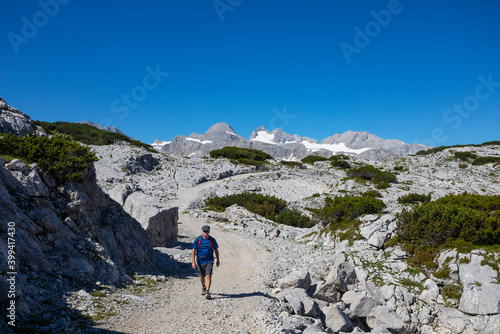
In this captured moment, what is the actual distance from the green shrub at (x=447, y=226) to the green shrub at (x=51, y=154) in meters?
17.1

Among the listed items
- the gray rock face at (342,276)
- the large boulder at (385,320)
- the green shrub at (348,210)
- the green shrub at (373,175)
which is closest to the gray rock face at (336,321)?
the large boulder at (385,320)

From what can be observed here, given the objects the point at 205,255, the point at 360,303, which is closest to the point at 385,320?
the point at 360,303

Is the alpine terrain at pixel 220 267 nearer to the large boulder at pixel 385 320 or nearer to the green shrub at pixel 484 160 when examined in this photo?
the large boulder at pixel 385 320

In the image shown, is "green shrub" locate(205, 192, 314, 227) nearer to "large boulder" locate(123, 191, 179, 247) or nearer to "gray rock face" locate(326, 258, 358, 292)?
"large boulder" locate(123, 191, 179, 247)

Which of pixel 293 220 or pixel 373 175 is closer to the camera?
pixel 293 220

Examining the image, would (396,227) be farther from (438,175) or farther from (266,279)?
(438,175)

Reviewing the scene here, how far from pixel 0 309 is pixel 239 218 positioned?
21815 millimetres

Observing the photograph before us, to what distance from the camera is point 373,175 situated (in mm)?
49625

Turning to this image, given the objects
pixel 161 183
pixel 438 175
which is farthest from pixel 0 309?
pixel 438 175

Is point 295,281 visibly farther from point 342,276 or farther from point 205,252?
point 205,252

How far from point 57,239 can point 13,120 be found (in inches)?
1321

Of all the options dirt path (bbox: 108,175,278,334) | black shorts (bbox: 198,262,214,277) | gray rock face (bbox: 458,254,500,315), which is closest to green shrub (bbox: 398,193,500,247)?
gray rock face (bbox: 458,254,500,315)

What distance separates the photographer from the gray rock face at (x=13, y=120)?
30656 millimetres

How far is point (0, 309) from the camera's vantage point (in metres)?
5.57
